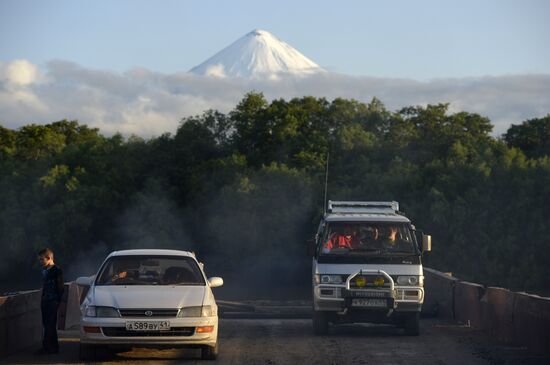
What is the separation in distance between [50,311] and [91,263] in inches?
2296

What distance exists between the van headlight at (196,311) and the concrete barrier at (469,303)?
733 cm

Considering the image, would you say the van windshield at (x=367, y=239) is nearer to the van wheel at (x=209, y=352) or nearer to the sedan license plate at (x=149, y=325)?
the van wheel at (x=209, y=352)

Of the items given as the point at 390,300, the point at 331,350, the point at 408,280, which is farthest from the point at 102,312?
the point at 408,280

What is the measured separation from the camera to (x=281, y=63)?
546 ft

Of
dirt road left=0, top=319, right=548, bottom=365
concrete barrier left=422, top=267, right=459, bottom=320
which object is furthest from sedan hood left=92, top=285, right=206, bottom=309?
concrete barrier left=422, top=267, right=459, bottom=320

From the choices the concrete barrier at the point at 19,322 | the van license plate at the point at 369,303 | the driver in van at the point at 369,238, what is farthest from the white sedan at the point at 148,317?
the driver in van at the point at 369,238

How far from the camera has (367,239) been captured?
61.6ft

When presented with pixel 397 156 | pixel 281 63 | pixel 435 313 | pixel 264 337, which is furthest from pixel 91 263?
pixel 281 63

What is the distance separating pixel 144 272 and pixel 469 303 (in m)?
8.04

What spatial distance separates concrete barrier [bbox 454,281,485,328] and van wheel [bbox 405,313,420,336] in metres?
1.72

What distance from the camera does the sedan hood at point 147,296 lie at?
45.6ft

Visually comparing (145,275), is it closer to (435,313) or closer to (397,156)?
(435,313)

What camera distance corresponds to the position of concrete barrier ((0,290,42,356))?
50.6ft

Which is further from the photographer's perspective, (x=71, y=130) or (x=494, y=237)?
(x=71, y=130)
